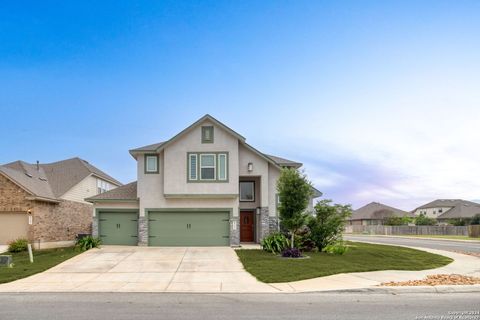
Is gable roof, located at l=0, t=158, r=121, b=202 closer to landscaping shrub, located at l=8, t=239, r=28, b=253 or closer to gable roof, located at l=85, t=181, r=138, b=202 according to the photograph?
landscaping shrub, located at l=8, t=239, r=28, b=253

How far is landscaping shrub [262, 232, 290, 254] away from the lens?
21.8 metres

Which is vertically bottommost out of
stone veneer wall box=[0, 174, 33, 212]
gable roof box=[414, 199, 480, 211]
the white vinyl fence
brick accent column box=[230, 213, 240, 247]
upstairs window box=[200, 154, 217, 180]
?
the white vinyl fence

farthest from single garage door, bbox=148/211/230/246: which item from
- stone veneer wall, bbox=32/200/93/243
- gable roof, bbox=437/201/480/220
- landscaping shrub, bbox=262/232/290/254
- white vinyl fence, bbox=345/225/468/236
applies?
gable roof, bbox=437/201/480/220

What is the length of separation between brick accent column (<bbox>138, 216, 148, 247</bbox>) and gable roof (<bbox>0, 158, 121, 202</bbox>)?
6.13 meters

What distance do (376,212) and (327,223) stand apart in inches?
2419

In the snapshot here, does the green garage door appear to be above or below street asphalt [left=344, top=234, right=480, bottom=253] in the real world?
above

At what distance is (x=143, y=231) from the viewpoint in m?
25.4

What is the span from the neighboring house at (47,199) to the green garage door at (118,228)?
377 centimetres

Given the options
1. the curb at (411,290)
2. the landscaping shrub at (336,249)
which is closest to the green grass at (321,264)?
the landscaping shrub at (336,249)

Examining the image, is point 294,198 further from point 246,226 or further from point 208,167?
point 246,226

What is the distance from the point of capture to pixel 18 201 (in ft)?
82.9

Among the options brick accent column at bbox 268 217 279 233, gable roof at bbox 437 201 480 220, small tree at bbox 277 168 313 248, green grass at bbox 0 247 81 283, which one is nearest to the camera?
green grass at bbox 0 247 81 283

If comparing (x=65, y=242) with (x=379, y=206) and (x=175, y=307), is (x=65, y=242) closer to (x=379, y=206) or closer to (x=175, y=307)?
(x=175, y=307)

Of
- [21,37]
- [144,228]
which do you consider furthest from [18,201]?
[21,37]
